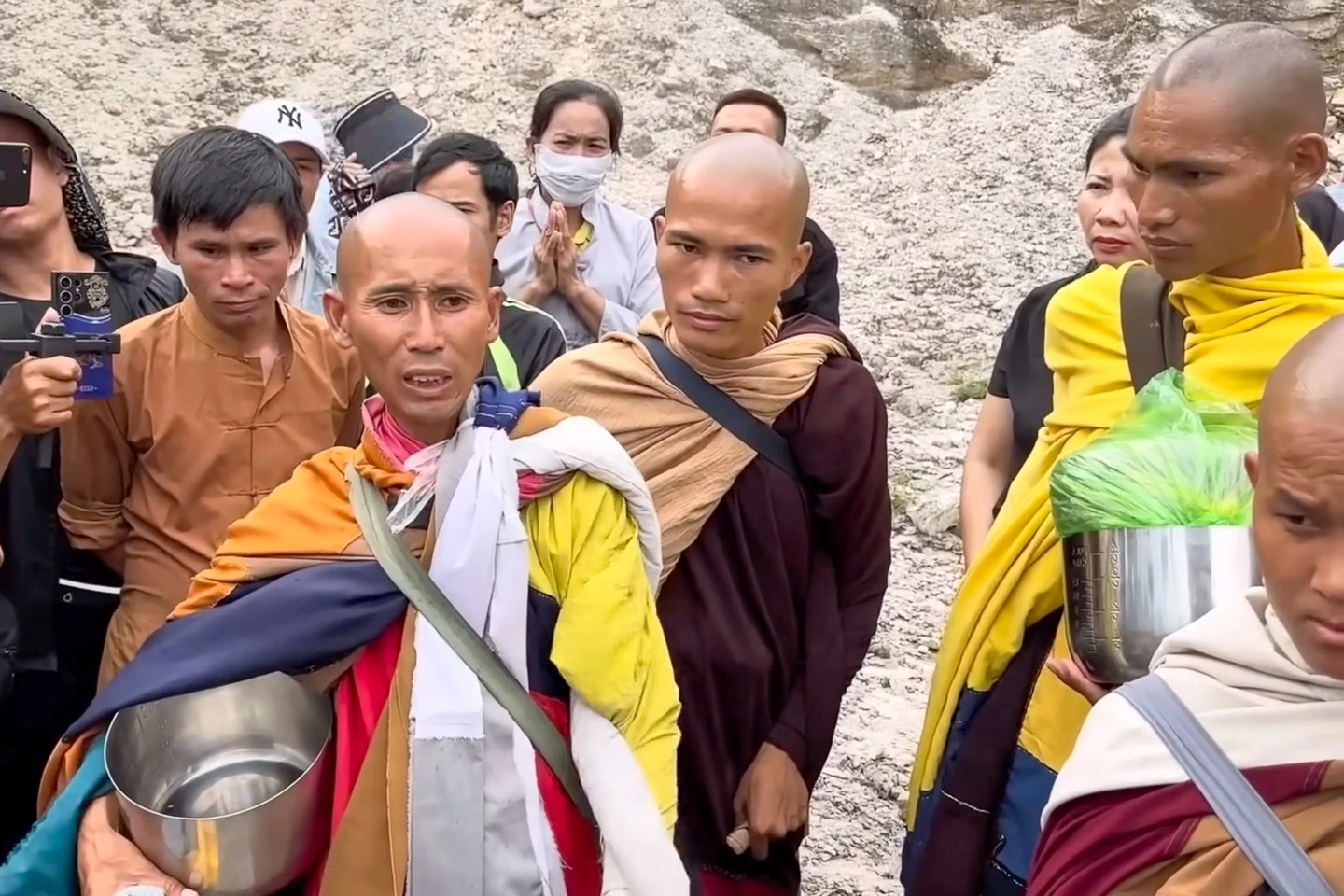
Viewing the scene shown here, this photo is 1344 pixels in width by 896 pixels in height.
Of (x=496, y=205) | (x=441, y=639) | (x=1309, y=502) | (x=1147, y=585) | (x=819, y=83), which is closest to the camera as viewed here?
(x=1309, y=502)

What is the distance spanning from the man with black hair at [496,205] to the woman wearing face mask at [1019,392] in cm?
100

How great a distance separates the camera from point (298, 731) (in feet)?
5.72

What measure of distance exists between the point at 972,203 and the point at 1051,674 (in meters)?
6.84

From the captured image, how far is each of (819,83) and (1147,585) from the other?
868 centimetres

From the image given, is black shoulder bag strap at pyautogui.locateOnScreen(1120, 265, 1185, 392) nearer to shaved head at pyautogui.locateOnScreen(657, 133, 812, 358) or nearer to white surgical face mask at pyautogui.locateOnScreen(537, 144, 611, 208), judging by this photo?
shaved head at pyautogui.locateOnScreen(657, 133, 812, 358)

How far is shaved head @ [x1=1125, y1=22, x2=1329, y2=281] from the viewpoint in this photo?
1750mm

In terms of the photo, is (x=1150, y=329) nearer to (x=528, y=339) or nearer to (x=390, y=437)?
(x=390, y=437)

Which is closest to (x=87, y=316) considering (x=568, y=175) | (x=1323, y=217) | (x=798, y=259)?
(x=798, y=259)

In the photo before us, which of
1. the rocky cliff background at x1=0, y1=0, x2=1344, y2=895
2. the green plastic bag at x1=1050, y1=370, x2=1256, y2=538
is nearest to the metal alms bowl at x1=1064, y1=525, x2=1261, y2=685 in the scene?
the green plastic bag at x1=1050, y1=370, x2=1256, y2=538

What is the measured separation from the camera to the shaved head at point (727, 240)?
2154 millimetres

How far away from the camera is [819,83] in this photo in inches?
382

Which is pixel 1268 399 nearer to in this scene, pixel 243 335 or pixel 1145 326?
pixel 1145 326

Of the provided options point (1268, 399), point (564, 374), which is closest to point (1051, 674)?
point (1268, 399)

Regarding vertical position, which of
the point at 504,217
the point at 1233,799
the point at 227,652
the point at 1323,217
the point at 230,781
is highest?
the point at 1323,217
